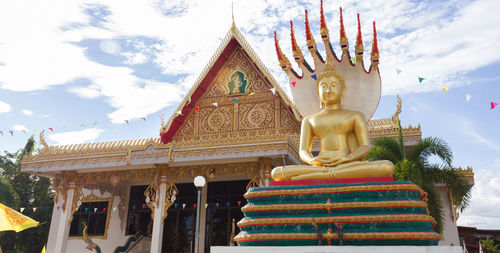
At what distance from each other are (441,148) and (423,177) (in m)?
0.72

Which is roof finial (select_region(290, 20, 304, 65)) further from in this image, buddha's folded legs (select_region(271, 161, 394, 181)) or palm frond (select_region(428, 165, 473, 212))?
palm frond (select_region(428, 165, 473, 212))

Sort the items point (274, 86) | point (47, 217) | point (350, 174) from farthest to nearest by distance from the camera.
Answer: point (47, 217), point (274, 86), point (350, 174)

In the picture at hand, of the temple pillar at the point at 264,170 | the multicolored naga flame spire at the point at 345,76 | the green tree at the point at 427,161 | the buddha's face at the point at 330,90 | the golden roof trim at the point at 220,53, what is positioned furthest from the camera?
the golden roof trim at the point at 220,53

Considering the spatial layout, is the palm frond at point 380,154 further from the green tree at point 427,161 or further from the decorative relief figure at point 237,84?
the decorative relief figure at point 237,84

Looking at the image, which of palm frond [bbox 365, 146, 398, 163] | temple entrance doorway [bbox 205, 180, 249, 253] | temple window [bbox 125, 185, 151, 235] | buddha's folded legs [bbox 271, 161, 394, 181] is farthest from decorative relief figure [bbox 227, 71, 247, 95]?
buddha's folded legs [bbox 271, 161, 394, 181]

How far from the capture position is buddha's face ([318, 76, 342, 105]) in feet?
18.7

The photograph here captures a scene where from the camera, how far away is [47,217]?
15914mm

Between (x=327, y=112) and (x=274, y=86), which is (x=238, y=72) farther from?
(x=327, y=112)

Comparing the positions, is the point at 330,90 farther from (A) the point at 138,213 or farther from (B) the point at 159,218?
(A) the point at 138,213

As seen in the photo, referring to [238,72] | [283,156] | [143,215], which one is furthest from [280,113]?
[143,215]

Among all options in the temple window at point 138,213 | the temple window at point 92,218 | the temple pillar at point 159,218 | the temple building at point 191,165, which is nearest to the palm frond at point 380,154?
the temple building at point 191,165

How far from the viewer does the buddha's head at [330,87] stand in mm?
5699

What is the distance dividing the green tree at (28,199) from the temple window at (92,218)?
6.64 ft

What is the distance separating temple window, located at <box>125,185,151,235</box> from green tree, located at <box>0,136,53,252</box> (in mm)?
3939
